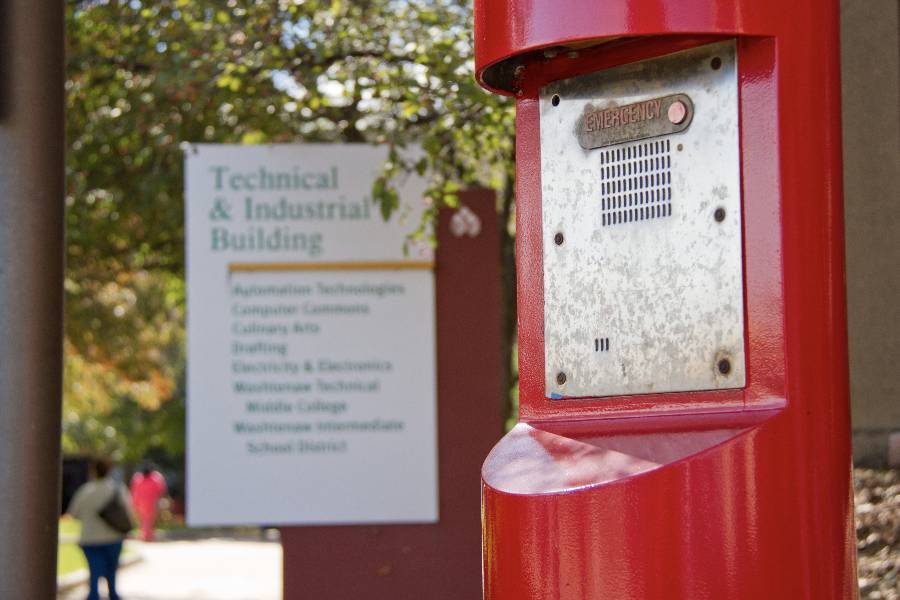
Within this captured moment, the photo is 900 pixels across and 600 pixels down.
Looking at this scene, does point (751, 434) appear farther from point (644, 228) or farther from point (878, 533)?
point (878, 533)

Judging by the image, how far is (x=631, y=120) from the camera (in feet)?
9.10

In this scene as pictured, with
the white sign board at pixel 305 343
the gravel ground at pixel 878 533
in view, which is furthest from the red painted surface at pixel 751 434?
the white sign board at pixel 305 343

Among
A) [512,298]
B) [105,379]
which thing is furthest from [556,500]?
[105,379]

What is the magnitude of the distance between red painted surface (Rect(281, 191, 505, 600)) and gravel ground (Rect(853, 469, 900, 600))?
1.77 m

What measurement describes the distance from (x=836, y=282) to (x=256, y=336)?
3936 millimetres

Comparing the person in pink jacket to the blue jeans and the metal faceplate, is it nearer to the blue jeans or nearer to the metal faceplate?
the blue jeans

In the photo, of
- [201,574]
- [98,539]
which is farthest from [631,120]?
[201,574]

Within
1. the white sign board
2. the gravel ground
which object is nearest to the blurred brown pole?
the white sign board

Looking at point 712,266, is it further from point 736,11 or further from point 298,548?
point 298,548

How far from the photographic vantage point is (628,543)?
8.33 feet

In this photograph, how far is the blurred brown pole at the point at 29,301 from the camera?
12.8 feet

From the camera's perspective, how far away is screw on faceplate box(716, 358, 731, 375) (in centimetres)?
260

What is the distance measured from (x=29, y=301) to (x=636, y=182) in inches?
82.5

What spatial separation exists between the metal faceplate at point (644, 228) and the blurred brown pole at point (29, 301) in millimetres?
1819
